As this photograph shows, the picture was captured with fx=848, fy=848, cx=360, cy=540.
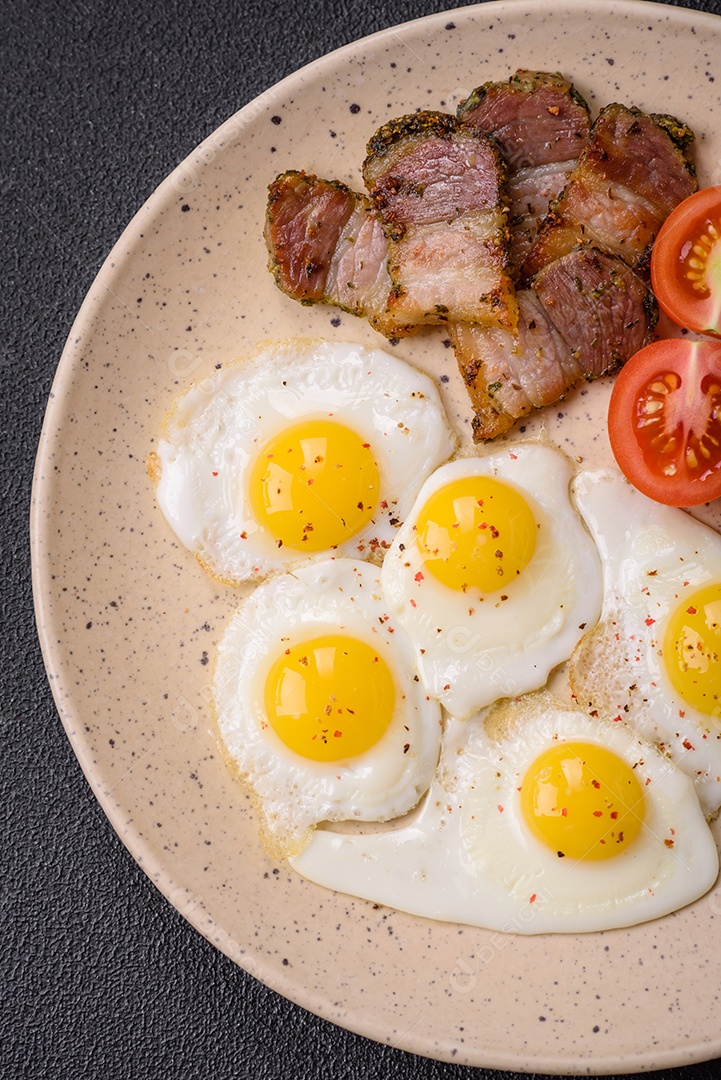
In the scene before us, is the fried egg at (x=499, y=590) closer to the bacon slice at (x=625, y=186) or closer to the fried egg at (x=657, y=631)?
the fried egg at (x=657, y=631)

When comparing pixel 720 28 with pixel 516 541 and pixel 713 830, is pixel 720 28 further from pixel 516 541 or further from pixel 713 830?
pixel 713 830

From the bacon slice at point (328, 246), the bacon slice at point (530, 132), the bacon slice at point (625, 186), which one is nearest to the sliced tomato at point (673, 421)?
the bacon slice at point (625, 186)

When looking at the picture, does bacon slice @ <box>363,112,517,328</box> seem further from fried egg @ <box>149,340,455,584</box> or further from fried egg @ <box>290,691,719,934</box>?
fried egg @ <box>290,691,719,934</box>

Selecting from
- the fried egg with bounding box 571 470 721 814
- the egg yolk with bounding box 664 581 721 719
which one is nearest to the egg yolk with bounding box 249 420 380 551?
the fried egg with bounding box 571 470 721 814

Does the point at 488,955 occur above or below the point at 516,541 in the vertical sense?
below

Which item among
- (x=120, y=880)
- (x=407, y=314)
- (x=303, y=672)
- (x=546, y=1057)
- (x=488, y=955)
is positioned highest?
(x=407, y=314)

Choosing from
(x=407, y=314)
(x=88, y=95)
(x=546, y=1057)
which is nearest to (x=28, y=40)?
(x=88, y=95)
